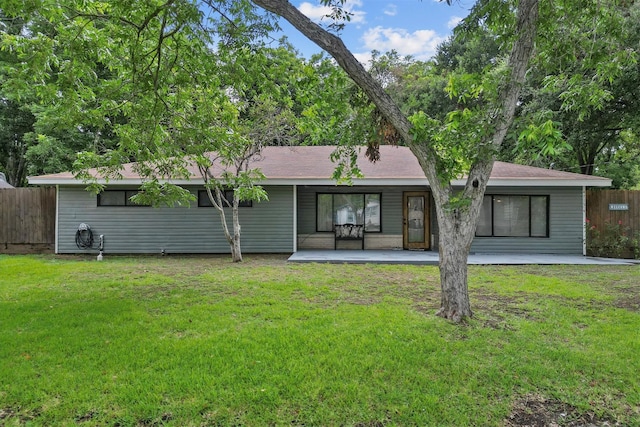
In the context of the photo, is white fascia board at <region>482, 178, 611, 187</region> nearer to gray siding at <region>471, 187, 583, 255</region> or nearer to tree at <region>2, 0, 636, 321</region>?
gray siding at <region>471, 187, 583, 255</region>

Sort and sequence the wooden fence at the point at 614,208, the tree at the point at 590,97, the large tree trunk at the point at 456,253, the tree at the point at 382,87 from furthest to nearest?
the wooden fence at the point at 614,208, the tree at the point at 590,97, the large tree trunk at the point at 456,253, the tree at the point at 382,87

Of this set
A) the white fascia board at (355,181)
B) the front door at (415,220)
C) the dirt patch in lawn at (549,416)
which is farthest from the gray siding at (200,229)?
the dirt patch in lawn at (549,416)

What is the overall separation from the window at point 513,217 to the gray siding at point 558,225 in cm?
16

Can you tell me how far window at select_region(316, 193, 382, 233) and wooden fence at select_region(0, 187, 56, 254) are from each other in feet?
25.1

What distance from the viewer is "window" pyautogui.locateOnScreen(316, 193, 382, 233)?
11.5 metres

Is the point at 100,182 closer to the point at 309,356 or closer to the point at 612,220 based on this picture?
the point at 309,356

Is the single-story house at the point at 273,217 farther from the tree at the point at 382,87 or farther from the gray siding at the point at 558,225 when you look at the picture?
the tree at the point at 382,87

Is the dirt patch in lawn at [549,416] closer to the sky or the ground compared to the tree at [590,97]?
closer to the ground

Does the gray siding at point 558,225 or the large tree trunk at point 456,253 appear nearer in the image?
the large tree trunk at point 456,253

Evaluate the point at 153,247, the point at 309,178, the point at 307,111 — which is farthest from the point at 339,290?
the point at 153,247

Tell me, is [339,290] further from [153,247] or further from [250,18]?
[153,247]

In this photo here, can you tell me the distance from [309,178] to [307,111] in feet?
16.5

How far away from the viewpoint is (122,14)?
4672 mm

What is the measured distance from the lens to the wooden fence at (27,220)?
10555 millimetres
